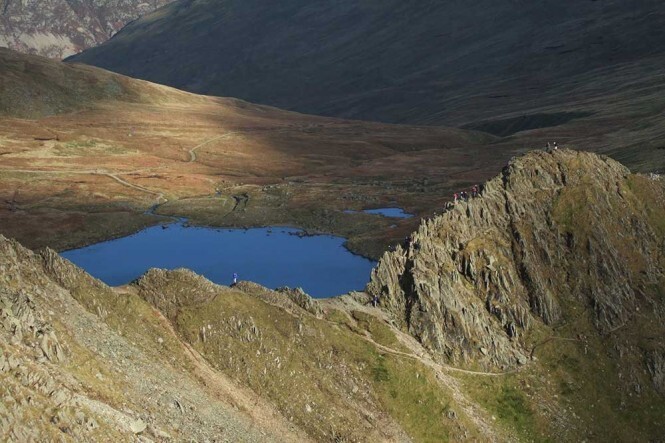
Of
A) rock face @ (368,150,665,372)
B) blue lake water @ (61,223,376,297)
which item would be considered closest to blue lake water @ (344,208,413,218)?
blue lake water @ (61,223,376,297)

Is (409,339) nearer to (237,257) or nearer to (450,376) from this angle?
(450,376)

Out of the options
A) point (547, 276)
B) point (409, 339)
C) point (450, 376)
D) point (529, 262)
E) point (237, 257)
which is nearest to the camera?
point (450, 376)

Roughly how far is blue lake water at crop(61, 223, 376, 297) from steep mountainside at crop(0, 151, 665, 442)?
1268 inches

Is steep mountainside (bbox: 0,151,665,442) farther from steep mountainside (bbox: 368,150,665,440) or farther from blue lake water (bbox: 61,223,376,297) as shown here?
blue lake water (bbox: 61,223,376,297)

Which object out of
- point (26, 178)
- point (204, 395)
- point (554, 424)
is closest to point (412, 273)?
point (554, 424)

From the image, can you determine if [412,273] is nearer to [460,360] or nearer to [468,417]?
[460,360]

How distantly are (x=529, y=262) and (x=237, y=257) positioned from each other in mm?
61175

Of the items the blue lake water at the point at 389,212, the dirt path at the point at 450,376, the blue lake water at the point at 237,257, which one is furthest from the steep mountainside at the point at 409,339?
the blue lake water at the point at 389,212

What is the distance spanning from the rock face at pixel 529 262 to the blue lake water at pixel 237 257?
29.6 meters

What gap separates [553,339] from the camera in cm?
7931

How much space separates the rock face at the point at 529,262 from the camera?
251 feet

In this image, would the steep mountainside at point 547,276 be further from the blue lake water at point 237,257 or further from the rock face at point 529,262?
the blue lake water at point 237,257

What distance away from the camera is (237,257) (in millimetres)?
131625

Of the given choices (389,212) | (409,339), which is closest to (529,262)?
(409,339)
